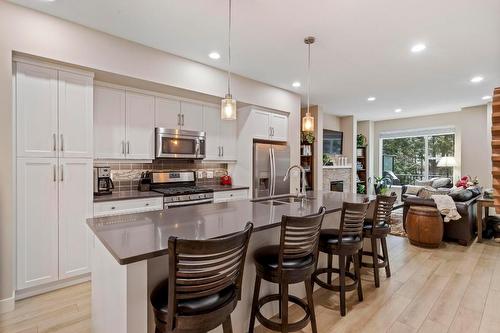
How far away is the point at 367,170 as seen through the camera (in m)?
8.52

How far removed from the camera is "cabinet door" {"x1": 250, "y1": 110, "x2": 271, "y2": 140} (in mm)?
4633

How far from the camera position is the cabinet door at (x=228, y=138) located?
181 inches

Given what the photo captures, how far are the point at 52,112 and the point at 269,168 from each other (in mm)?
3122

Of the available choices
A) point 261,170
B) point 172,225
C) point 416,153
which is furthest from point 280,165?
point 416,153

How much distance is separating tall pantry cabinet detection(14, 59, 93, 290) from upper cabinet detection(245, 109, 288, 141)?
241cm

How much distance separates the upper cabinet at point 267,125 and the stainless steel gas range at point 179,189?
4.15 feet

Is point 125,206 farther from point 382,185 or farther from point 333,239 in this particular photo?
point 382,185

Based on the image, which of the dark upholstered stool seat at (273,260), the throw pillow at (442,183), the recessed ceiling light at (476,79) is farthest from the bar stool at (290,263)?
the throw pillow at (442,183)

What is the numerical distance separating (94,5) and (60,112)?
1.11 m

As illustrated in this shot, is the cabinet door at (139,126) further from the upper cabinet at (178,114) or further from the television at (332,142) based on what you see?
the television at (332,142)

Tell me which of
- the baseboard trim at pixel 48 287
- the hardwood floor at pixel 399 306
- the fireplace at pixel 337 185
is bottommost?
the hardwood floor at pixel 399 306

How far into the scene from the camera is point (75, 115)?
295 cm

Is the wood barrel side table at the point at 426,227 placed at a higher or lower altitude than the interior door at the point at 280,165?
lower

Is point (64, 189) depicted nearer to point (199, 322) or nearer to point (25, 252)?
point (25, 252)
